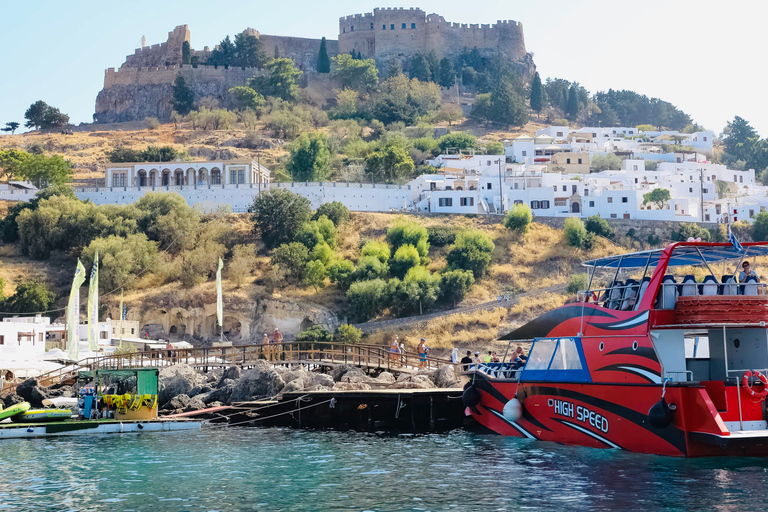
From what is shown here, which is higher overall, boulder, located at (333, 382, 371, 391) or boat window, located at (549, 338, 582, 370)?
boat window, located at (549, 338, 582, 370)

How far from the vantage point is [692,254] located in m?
21.0

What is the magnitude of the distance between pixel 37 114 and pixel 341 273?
208 feet

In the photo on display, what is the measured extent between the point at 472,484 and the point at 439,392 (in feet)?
29.0

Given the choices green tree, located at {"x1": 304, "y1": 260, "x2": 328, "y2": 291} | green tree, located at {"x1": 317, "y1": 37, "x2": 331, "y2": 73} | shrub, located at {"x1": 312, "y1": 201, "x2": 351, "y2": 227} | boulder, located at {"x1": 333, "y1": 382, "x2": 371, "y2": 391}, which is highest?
green tree, located at {"x1": 317, "y1": 37, "x2": 331, "y2": 73}

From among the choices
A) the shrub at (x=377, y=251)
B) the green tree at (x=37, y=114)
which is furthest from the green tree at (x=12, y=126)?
the shrub at (x=377, y=251)

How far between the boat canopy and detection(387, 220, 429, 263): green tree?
3935cm

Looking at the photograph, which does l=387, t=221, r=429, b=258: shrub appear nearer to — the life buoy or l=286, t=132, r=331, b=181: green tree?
l=286, t=132, r=331, b=181: green tree

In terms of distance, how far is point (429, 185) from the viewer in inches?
2852

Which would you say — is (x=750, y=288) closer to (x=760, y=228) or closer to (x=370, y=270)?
(x=370, y=270)

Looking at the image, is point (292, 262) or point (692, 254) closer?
point (692, 254)

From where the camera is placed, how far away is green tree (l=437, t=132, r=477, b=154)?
90.9 metres

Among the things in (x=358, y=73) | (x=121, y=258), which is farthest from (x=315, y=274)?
(x=358, y=73)

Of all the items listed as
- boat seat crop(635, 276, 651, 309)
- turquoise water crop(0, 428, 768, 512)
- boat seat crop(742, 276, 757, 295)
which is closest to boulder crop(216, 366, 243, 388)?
turquoise water crop(0, 428, 768, 512)

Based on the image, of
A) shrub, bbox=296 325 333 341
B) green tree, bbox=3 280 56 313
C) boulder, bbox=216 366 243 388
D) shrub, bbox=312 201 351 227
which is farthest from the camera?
shrub, bbox=312 201 351 227
